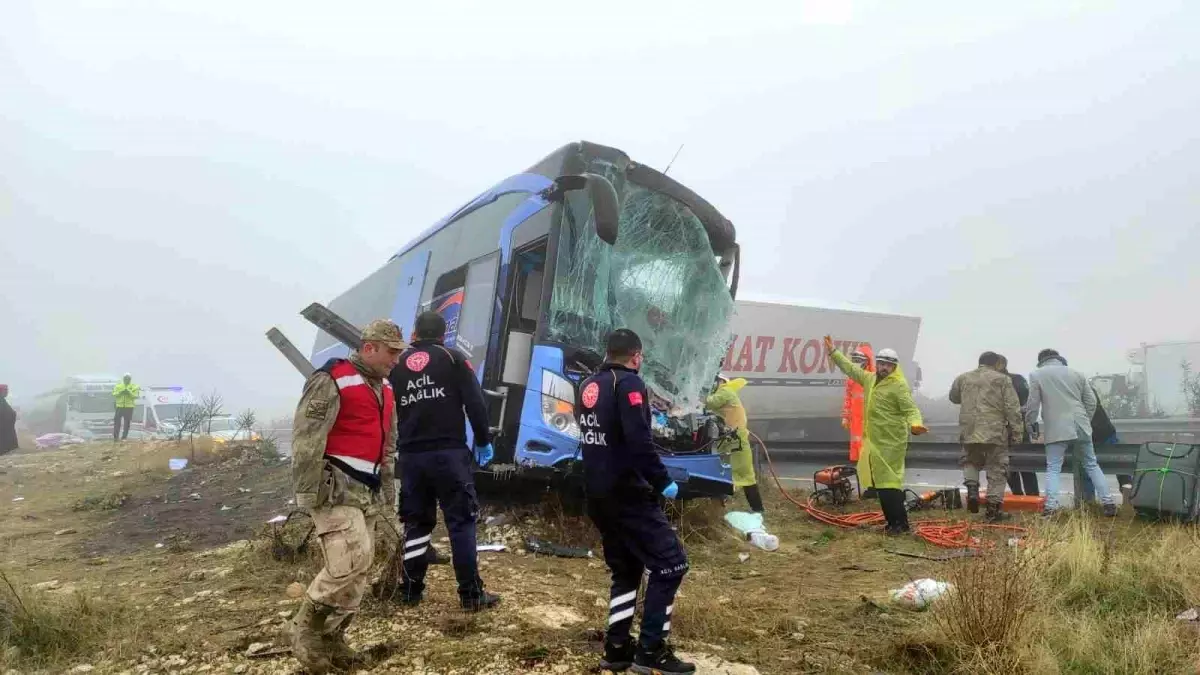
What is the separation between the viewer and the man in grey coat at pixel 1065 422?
6.53 m

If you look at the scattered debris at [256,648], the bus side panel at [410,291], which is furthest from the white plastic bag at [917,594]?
the bus side panel at [410,291]

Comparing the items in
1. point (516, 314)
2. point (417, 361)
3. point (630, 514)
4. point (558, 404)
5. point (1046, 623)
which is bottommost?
point (1046, 623)

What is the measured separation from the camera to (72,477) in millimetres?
11219

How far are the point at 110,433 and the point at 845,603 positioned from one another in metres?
21.3

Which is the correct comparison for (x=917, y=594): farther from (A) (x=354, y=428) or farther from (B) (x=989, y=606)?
(A) (x=354, y=428)

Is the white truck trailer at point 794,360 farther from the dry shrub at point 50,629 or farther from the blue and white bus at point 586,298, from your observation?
the dry shrub at point 50,629

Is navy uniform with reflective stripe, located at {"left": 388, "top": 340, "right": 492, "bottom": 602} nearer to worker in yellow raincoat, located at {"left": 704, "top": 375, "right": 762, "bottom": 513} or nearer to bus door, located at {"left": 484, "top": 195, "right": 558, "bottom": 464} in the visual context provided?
bus door, located at {"left": 484, "top": 195, "right": 558, "bottom": 464}

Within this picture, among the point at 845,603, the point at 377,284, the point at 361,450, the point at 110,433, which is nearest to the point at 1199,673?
the point at 845,603

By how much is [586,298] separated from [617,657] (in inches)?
123

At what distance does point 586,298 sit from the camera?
5.65 meters

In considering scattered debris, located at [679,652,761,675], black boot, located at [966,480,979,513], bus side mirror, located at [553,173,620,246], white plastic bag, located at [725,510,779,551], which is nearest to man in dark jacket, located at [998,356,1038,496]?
black boot, located at [966,480,979,513]

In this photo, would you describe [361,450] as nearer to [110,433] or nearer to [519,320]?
[519,320]

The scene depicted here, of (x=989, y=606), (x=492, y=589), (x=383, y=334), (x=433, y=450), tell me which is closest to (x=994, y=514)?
(x=989, y=606)

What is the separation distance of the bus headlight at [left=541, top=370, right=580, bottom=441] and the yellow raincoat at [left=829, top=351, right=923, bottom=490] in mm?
2646
